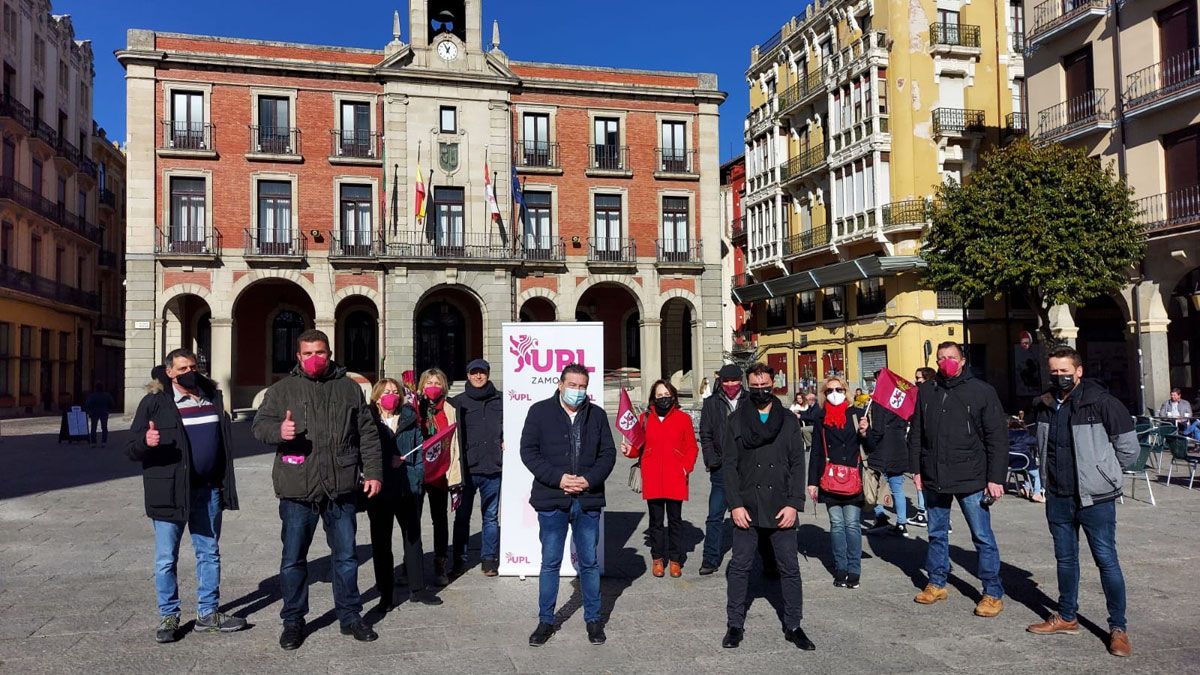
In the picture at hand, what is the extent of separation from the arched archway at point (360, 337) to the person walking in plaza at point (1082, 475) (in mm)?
31025

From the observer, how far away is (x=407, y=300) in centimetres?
3141

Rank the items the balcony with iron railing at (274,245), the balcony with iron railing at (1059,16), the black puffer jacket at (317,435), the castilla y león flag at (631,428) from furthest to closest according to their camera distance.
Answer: the balcony with iron railing at (274,245)
the balcony with iron railing at (1059,16)
the castilla y león flag at (631,428)
the black puffer jacket at (317,435)

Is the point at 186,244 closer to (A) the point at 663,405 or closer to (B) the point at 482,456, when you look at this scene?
(B) the point at 482,456

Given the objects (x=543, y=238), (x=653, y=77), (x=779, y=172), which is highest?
(x=653, y=77)

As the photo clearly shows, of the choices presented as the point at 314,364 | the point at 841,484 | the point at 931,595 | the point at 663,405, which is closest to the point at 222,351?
the point at 663,405

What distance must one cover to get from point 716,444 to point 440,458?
2408 millimetres

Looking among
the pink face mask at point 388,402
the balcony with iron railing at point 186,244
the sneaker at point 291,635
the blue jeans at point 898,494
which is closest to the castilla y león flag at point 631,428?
the pink face mask at point 388,402

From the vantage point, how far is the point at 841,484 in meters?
7.27

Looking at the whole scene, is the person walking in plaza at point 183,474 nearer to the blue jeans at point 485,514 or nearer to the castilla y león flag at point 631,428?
the blue jeans at point 485,514

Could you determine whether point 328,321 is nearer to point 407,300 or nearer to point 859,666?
point 407,300

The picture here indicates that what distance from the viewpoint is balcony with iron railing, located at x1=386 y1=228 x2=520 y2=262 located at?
31.4 m

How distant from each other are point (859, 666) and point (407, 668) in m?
2.73

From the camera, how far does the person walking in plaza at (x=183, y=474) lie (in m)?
5.76

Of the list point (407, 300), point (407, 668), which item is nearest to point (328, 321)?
point (407, 300)
